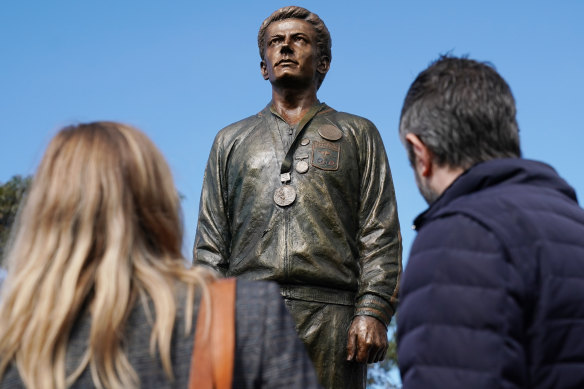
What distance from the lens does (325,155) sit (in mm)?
5254

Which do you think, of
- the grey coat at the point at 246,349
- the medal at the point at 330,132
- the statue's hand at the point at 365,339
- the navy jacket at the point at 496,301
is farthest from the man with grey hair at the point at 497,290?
the medal at the point at 330,132

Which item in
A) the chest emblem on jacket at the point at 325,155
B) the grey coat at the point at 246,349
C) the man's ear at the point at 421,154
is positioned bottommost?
the grey coat at the point at 246,349

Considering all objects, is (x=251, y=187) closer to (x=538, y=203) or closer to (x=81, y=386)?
(x=538, y=203)

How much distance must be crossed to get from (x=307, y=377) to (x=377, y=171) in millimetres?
3239

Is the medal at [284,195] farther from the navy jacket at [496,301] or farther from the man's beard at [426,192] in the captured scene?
the navy jacket at [496,301]

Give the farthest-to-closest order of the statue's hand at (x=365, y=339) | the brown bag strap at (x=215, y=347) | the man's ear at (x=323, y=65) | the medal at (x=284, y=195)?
the man's ear at (x=323, y=65)
the medal at (x=284, y=195)
the statue's hand at (x=365, y=339)
the brown bag strap at (x=215, y=347)

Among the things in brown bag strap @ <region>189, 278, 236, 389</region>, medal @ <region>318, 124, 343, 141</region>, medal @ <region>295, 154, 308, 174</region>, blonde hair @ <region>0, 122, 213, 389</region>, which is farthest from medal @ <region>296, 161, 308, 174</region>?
brown bag strap @ <region>189, 278, 236, 389</region>

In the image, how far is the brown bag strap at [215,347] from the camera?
6.76 feet

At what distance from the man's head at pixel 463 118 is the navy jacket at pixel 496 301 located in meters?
0.29

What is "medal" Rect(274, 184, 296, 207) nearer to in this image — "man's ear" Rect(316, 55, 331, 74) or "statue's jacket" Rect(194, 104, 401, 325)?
"statue's jacket" Rect(194, 104, 401, 325)

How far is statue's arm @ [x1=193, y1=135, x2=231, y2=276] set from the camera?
17.4ft

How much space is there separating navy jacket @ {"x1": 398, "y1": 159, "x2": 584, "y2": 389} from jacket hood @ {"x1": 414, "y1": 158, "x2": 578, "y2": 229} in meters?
0.11

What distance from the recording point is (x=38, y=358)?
6.81 feet

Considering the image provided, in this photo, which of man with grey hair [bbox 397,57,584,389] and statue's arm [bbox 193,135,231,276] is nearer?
man with grey hair [bbox 397,57,584,389]
